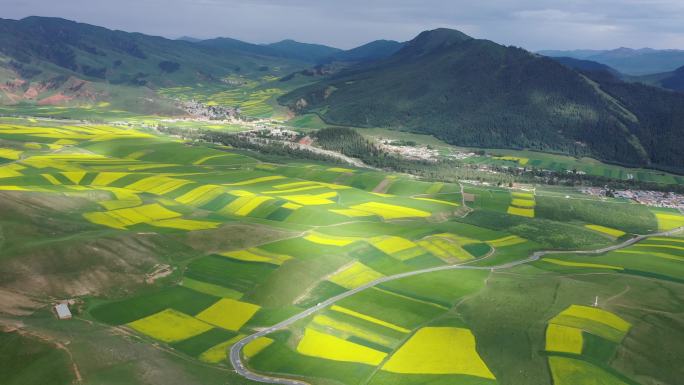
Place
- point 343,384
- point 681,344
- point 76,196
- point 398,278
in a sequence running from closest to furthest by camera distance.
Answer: point 343,384, point 681,344, point 398,278, point 76,196

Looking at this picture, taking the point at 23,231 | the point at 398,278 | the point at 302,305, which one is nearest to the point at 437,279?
the point at 398,278

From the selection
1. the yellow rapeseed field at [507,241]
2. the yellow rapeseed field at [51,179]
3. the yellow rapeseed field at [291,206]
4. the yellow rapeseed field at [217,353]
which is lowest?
the yellow rapeseed field at [507,241]

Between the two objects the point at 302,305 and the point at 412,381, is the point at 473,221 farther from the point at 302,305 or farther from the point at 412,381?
the point at 412,381

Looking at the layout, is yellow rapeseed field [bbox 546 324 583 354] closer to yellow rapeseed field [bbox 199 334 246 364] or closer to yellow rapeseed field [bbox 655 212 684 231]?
yellow rapeseed field [bbox 199 334 246 364]

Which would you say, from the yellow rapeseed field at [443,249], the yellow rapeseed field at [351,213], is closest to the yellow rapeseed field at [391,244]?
the yellow rapeseed field at [443,249]

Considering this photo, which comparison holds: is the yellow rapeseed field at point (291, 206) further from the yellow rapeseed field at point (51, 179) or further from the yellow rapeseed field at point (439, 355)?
the yellow rapeseed field at point (51, 179)

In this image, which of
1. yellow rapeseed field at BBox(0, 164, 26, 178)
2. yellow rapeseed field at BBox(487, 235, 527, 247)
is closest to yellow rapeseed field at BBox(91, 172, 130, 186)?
yellow rapeseed field at BBox(0, 164, 26, 178)

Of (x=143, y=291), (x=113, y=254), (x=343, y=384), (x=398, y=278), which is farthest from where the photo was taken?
(x=398, y=278)
